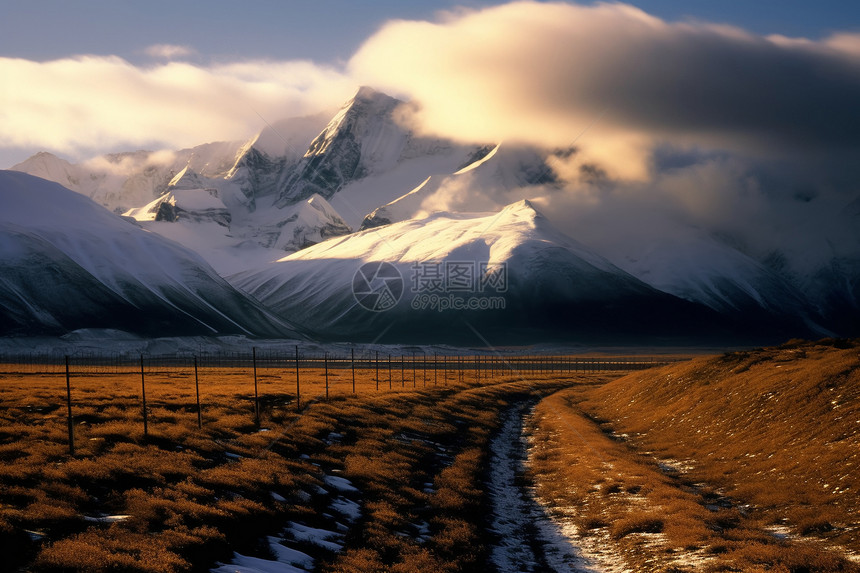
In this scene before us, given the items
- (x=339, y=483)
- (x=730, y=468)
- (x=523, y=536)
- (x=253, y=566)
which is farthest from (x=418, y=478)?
(x=253, y=566)

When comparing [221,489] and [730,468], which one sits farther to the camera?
[730,468]

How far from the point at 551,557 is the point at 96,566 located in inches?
697

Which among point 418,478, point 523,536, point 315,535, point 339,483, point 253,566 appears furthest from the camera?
point 418,478

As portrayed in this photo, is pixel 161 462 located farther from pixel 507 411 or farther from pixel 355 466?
pixel 507 411

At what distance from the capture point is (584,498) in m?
41.2

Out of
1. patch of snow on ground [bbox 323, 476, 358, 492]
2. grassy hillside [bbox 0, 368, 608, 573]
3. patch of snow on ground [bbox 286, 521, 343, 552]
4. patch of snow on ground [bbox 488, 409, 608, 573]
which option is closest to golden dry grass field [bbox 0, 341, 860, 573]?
grassy hillside [bbox 0, 368, 608, 573]

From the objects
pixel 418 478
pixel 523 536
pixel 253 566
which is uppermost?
pixel 253 566

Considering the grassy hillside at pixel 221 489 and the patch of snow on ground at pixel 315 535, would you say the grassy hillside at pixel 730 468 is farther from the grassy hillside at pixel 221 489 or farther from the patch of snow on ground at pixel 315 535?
the patch of snow on ground at pixel 315 535

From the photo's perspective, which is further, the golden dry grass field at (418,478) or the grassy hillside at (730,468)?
the grassy hillside at (730,468)

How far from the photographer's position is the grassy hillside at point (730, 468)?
97.5ft

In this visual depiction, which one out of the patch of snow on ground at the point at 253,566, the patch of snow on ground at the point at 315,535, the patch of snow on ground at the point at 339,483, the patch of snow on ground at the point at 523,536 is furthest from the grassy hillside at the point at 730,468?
the patch of snow on ground at the point at 253,566

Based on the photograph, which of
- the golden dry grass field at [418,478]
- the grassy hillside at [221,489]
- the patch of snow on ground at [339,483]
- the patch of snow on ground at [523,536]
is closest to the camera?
the grassy hillside at [221,489]

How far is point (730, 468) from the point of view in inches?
1745

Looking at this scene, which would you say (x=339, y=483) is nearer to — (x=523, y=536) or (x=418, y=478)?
(x=418, y=478)
